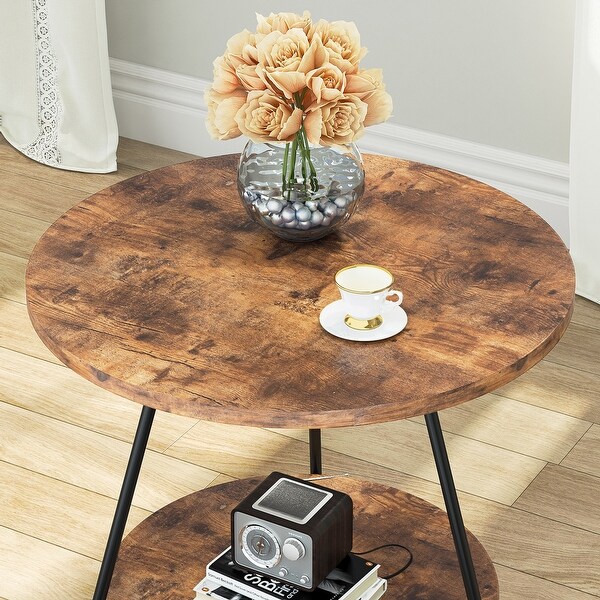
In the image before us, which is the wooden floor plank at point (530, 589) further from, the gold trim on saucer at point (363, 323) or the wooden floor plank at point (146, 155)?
the wooden floor plank at point (146, 155)

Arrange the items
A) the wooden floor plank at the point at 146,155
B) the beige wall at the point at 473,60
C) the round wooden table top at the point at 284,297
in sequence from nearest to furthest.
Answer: the round wooden table top at the point at 284,297 → the beige wall at the point at 473,60 → the wooden floor plank at the point at 146,155

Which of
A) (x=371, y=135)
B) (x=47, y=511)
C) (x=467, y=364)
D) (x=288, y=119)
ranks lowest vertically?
(x=47, y=511)

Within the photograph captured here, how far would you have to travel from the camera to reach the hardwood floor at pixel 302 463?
70.6 inches

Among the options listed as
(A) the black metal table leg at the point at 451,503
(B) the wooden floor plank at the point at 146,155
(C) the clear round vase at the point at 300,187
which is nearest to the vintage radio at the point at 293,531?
(A) the black metal table leg at the point at 451,503

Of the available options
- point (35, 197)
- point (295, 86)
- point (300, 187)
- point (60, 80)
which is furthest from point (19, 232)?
point (295, 86)

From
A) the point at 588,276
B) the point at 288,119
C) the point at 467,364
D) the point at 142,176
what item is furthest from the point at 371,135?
the point at 467,364

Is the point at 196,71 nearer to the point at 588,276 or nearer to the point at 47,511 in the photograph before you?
the point at 588,276

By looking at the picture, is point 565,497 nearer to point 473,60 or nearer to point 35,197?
point 473,60

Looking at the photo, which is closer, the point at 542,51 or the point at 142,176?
the point at 142,176

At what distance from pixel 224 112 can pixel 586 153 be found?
119cm

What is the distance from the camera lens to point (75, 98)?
3.10m

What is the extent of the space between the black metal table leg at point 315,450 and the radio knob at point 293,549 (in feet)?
1.41

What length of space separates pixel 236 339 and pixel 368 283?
17cm

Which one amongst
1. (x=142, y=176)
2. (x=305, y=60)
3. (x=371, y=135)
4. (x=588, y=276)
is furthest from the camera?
(x=371, y=135)
